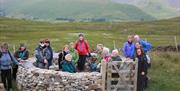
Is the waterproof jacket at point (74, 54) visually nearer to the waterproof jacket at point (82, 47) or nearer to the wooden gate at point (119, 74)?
the waterproof jacket at point (82, 47)

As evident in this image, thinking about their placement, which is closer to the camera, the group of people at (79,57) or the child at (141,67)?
the child at (141,67)

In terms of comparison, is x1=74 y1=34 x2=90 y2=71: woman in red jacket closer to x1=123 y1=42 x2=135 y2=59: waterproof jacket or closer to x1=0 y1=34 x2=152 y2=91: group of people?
x1=0 y1=34 x2=152 y2=91: group of people

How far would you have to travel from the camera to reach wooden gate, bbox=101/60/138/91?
18.9 m

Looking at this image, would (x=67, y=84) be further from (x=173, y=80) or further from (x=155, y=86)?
(x=173, y=80)

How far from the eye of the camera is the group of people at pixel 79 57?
63.1 feet

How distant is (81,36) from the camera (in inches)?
827

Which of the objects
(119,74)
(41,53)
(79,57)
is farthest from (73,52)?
(119,74)

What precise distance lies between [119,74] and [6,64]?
5037 millimetres

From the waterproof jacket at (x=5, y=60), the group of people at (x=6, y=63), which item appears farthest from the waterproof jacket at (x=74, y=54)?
the waterproof jacket at (x=5, y=60)

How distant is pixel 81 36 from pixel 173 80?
246 inches

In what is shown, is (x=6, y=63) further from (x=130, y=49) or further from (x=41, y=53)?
(x=130, y=49)

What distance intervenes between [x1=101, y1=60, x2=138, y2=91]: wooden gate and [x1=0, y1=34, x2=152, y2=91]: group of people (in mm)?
312

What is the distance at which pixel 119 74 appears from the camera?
61.9 ft

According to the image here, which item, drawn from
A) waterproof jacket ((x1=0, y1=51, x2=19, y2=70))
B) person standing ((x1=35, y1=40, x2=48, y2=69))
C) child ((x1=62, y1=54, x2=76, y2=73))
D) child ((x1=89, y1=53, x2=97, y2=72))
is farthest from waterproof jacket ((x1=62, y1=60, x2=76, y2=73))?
waterproof jacket ((x1=0, y1=51, x2=19, y2=70))
